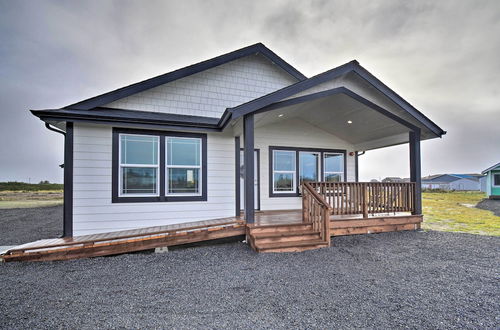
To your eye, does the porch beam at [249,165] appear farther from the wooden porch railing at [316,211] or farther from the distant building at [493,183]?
the distant building at [493,183]

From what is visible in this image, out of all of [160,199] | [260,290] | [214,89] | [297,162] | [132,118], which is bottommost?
[260,290]

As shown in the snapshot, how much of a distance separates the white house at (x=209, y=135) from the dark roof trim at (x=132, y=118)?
2cm

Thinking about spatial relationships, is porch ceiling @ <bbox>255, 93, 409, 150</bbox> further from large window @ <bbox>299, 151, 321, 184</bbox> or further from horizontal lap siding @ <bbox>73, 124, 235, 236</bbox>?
horizontal lap siding @ <bbox>73, 124, 235, 236</bbox>

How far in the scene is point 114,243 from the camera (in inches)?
190

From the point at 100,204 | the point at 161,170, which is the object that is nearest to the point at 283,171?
the point at 161,170

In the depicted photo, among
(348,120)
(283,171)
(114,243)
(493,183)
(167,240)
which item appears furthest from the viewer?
(493,183)

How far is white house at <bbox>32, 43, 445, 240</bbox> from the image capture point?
5.49 meters

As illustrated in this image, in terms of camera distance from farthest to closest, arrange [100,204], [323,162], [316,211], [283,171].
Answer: [323,162] < [283,171] < [100,204] < [316,211]

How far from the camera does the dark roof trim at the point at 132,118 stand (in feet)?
17.3

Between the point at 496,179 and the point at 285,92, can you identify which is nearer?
the point at 285,92

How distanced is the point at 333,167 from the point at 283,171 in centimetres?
207

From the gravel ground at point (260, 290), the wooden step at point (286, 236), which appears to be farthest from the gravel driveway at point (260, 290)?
the wooden step at point (286, 236)

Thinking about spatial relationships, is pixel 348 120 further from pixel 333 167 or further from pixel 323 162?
pixel 333 167

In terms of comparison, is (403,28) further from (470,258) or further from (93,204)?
(93,204)
